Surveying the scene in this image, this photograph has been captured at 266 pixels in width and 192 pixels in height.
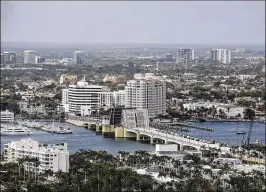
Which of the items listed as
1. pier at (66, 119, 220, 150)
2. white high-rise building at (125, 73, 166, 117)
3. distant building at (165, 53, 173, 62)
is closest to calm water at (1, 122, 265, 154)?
pier at (66, 119, 220, 150)

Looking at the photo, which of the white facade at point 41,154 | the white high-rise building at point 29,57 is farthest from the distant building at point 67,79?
the white facade at point 41,154

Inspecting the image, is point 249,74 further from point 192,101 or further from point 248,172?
point 248,172

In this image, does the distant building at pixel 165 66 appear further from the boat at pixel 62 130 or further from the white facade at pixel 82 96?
the boat at pixel 62 130

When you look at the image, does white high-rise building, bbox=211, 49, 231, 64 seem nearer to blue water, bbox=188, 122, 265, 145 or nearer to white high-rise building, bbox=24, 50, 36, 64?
white high-rise building, bbox=24, 50, 36, 64

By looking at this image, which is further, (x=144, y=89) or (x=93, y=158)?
(x=144, y=89)

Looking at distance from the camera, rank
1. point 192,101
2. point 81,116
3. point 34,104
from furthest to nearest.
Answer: point 192,101 → point 34,104 → point 81,116

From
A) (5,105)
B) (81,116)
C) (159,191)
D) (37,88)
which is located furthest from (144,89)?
(159,191)

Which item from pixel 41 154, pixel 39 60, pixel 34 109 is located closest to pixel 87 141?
pixel 41 154
